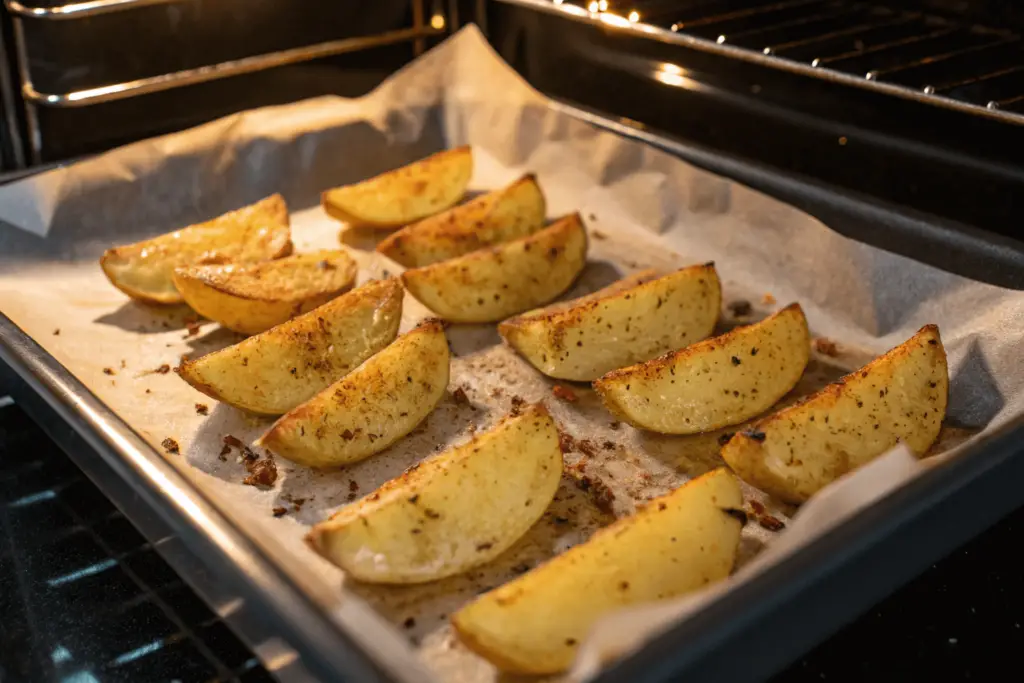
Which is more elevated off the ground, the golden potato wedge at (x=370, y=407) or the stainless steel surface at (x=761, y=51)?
the stainless steel surface at (x=761, y=51)

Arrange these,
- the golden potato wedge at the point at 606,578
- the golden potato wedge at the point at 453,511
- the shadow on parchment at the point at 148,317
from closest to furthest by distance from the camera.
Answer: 1. the golden potato wedge at the point at 606,578
2. the golden potato wedge at the point at 453,511
3. the shadow on parchment at the point at 148,317

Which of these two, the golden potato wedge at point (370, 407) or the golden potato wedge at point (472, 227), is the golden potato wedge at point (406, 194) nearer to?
the golden potato wedge at point (472, 227)

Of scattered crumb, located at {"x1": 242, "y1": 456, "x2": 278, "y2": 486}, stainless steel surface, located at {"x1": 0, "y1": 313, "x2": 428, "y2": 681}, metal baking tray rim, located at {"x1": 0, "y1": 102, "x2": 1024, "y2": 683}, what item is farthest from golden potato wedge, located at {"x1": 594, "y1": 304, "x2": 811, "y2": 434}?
stainless steel surface, located at {"x1": 0, "y1": 313, "x2": 428, "y2": 681}

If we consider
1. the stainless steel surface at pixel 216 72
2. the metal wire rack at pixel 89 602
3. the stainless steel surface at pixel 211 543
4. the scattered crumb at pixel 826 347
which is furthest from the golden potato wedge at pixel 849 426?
the stainless steel surface at pixel 216 72

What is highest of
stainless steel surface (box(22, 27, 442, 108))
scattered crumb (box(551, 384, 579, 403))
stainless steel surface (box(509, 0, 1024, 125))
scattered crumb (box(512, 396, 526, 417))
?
stainless steel surface (box(509, 0, 1024, 125))

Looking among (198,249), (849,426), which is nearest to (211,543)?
→ (849,426)

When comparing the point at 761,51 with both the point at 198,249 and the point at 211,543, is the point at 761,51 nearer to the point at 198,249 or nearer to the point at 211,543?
the point at 198,249

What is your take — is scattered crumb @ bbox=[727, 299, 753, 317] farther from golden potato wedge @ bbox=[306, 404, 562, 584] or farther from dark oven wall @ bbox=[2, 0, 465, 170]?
dark oven wall @ bbox=[2, 0, 465, 170]

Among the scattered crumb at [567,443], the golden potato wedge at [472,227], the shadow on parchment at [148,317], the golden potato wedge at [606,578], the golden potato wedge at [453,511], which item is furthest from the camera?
the golden potato wedge at [472,227]
